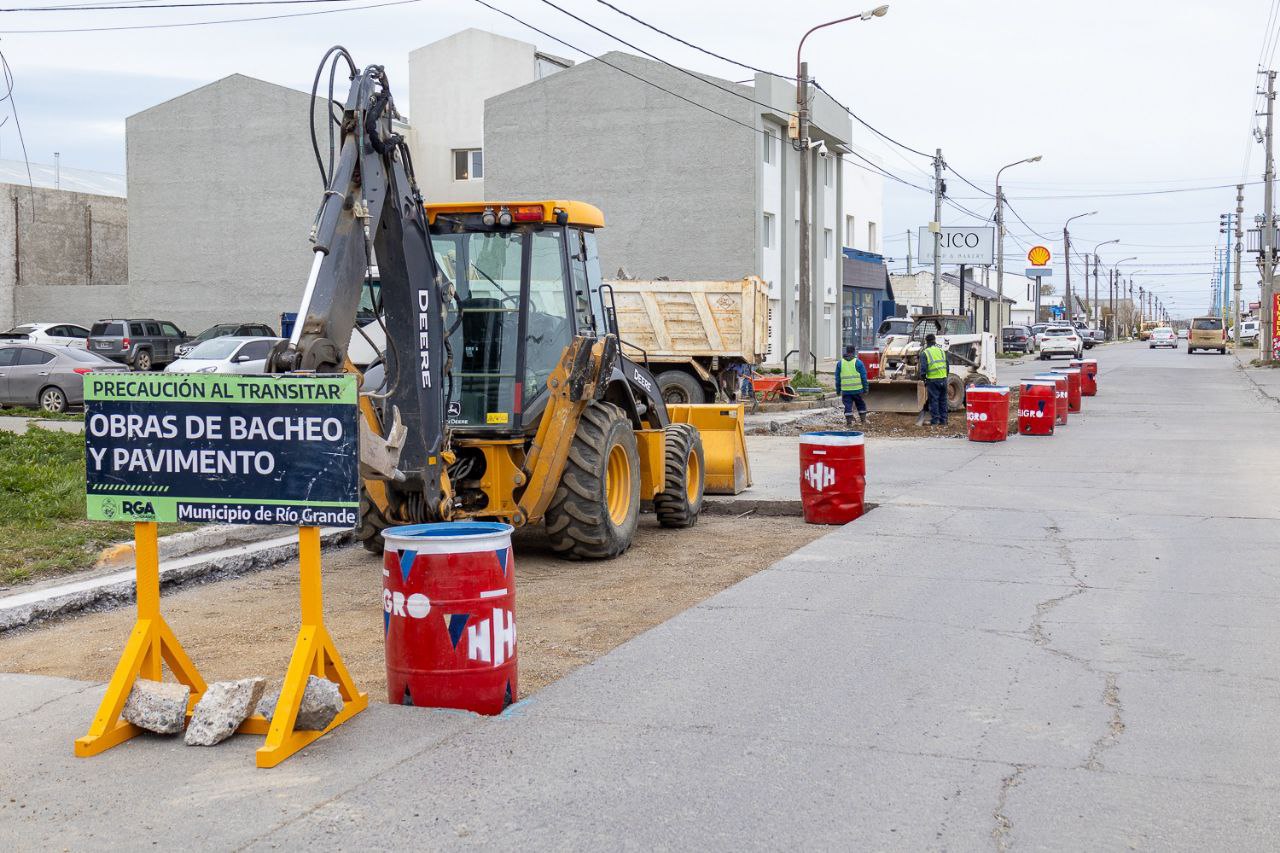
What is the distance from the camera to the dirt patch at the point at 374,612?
7.38 m

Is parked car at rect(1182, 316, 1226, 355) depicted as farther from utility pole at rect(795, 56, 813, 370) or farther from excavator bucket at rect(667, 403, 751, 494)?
excavator bucket at rect(667, 403, 751, 494)

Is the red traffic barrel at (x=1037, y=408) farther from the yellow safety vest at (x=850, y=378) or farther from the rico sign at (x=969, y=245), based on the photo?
the rico sign at (x=969, y=245)

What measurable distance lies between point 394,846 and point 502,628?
162 centimetres

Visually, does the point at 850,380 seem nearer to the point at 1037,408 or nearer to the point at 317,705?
the point at 1037,408

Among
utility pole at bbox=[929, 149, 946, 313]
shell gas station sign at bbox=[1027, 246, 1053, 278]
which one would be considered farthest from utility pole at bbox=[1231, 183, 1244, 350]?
utility pole at bbox=[929, 149, 946, 313]

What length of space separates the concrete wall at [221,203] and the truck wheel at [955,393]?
26226mm

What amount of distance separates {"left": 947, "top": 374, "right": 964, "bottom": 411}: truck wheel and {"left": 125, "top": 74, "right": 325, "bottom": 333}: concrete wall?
26226 mm

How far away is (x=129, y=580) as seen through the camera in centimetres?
938

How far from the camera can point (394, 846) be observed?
4.46m

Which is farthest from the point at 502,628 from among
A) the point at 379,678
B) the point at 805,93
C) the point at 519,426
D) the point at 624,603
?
the point at 805,93

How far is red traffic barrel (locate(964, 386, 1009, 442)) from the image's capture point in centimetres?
2102

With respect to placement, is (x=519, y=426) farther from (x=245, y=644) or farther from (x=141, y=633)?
(x=141, y=633)

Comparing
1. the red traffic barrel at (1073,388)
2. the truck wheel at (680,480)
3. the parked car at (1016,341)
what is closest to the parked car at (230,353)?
the truck wheel at (680,480)

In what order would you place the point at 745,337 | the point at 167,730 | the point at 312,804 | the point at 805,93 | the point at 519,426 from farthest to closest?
the point at 805,93 < the point at 745,337 < the point at 519,426 < the point at 167,730 < the point at 312,804
